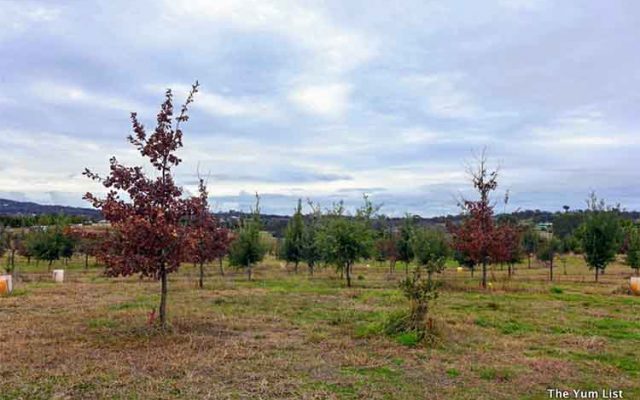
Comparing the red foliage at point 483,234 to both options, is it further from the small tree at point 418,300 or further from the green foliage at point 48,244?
the green foliage at point 48,244

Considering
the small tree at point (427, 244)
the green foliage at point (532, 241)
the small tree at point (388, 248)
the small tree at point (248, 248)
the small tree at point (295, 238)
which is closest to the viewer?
the small tree at point (248, 248)

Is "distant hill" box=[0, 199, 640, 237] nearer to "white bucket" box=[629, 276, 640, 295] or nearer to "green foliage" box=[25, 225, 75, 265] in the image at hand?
"green foliage" box=[25, 225, 75, 265]

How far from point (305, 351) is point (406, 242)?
1035 inches

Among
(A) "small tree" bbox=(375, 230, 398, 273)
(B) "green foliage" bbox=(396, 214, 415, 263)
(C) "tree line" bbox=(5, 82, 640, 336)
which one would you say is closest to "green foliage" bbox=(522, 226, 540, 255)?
(C) "tree line" bbox=(5, 82, 640, 336)

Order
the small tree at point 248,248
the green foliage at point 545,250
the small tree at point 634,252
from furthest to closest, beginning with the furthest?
the green foliage at point 545,250, the small tree at point 634,252, the small tree at point 248,248

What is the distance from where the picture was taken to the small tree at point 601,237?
89.0 feet

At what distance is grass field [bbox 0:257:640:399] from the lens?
22.8 ft

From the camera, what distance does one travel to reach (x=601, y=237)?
2723 cm

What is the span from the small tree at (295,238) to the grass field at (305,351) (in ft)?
56.7

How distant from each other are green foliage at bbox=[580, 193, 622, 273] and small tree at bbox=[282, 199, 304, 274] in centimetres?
1582

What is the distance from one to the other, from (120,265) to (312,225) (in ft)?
78.6

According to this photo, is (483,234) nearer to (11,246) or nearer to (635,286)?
(635,286)

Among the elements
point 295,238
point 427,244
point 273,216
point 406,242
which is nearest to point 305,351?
point 427,244

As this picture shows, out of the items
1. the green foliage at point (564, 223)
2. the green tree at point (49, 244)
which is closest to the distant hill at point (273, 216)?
the green foliage at point (564, 223)
